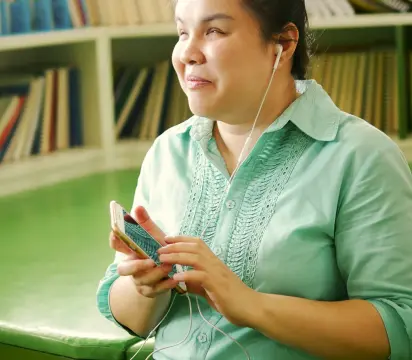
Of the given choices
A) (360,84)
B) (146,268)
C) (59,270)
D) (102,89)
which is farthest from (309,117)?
(102,89)

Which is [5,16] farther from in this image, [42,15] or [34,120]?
[34,120]

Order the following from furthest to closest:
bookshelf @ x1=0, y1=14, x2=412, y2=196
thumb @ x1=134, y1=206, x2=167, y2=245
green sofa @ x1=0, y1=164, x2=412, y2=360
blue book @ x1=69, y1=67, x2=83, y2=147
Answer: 1. blue book @ x1=69, y1=67, x2=83, y2=147
2. bookshelf @ x1=0, y1=14, x2=412, y2=196
3. green sofa @ x1=0, y1=164, x2=412, y2=360
4. thumb @ x1=134, y1=206, x2=167, y2=245

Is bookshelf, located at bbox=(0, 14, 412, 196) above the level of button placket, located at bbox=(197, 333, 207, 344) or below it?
below

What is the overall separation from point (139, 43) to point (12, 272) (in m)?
1.50

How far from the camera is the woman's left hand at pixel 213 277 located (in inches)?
46.3

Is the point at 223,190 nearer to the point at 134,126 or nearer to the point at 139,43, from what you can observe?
the point at 134,126

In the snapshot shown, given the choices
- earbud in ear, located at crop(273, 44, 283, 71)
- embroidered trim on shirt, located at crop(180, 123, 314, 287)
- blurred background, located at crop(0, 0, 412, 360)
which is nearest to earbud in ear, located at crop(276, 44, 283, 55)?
earbud in ear, located at crop(273, 44, 283, 71)

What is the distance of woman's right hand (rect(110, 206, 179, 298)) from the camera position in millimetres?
1220

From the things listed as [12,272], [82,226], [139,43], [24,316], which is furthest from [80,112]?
[24,316]

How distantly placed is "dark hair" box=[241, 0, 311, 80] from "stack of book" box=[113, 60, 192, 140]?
72.5 inches

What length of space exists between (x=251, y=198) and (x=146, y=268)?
19cm

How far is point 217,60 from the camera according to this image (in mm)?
1265

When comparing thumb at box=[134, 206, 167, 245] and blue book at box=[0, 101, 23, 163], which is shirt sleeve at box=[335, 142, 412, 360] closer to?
thumb at box=[134, 206, 167, 245]

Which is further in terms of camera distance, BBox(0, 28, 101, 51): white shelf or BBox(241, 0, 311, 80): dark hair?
BBox(0, 28, 101, 51): white shelf
